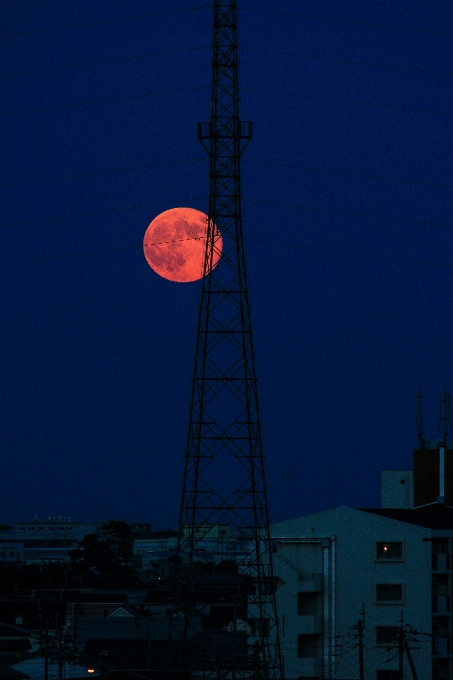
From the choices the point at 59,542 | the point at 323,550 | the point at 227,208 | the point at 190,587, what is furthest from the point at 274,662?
the point at 59,542

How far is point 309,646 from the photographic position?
3750 cm

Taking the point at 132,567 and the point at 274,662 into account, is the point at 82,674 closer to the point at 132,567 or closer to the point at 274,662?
the point at 274,662

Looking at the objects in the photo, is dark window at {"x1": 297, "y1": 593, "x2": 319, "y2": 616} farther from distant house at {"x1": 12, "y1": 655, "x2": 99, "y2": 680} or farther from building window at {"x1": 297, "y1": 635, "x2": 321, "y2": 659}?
distant house at {"x1": 12, "y1": 655, "x2": 99, "y2": 680}

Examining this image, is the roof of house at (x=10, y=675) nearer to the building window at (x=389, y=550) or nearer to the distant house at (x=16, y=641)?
the distant house at (x=16, y=641)

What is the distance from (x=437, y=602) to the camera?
38.2m

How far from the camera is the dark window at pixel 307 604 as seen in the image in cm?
3797

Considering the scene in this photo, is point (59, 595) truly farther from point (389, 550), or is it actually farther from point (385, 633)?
point (385, 633)

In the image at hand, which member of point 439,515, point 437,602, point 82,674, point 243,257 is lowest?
point 82,674

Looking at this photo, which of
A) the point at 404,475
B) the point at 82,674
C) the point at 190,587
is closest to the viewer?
the point at 190,587

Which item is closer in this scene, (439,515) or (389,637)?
(389,637)

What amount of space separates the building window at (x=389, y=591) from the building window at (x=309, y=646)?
2.54 metres

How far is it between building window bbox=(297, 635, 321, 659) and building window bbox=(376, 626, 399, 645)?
6.60ft

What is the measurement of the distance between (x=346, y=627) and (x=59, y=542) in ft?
405

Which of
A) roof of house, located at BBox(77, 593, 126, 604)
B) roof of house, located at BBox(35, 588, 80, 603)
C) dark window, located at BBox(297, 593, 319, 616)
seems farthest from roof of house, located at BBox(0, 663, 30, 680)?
roof of house, located at BBox(35, 588, 80, 603)
